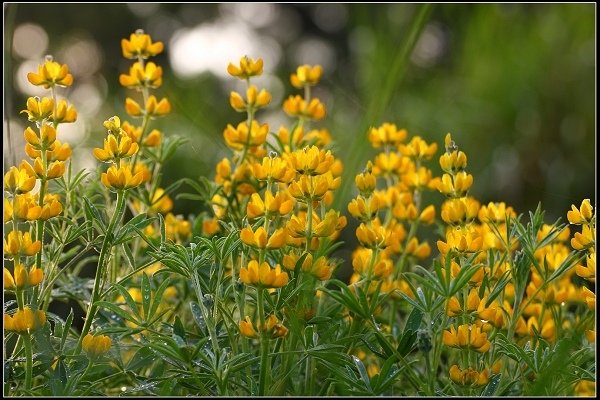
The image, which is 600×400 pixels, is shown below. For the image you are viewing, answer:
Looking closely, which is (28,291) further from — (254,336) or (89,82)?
→ (89,82)

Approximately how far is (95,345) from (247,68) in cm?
42

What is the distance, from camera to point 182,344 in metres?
0.74

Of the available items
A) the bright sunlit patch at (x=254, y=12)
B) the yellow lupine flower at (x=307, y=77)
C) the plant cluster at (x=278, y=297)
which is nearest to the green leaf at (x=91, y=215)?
the plant cluster at (x=278, y=297)

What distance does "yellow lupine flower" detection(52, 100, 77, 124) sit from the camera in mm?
970

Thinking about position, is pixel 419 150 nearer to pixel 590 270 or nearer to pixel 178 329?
pixel 590 270

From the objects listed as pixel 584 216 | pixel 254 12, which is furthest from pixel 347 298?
pixel 254 12

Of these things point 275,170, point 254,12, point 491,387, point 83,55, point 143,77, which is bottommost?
point 491,387

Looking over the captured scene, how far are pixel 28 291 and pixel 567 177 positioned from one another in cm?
323

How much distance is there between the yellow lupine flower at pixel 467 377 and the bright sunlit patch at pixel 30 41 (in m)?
8.93

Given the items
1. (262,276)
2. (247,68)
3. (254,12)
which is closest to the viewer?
(262,276)

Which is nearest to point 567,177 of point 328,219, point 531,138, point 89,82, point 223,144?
point 531,138

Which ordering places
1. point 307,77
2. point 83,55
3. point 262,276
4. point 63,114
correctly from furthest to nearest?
point 83,55 → point 307,77 → point 63,114 → point 262,276

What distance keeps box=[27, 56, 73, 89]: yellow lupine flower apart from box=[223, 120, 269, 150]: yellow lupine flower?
20cm

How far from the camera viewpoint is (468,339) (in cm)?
79
